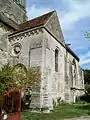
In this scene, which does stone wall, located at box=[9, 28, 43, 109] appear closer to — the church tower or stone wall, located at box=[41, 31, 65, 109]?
stone wall, located at box=[41, 31, 65, 109]

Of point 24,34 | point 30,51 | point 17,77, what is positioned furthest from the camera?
point 24,34

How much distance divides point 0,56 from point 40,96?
237 inches

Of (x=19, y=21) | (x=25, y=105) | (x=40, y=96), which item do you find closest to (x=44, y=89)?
(x=40, y=96)

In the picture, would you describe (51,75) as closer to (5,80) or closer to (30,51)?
(30,51)

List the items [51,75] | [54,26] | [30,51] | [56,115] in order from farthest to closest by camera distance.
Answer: [54,26], [51,75], [30,51], [56,115]

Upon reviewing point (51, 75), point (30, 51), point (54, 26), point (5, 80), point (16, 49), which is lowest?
point (5, 80)

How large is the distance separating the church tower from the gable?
22.5 ft

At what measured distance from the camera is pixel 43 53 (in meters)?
20.5

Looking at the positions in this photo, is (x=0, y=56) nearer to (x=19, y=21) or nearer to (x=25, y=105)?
(x=25, y=105)

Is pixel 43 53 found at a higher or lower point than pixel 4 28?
lower

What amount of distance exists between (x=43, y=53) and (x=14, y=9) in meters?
12.2

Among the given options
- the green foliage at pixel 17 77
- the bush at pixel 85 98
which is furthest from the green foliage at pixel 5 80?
the bush at pixel 85 98

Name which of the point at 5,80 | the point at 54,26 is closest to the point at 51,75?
the point at 5,80


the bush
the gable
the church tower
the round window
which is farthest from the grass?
the church tower
